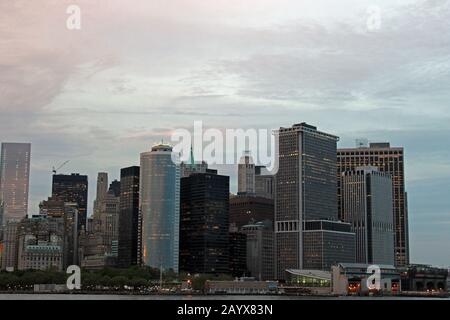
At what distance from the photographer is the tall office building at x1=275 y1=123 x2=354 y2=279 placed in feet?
365

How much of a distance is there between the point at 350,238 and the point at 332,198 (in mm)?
7622

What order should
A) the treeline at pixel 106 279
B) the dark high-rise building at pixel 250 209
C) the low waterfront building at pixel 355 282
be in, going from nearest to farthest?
the treeline at pixel 106 279
the low waterfront building at pixel 355 282
the dark high-rise building at pixel 250 209

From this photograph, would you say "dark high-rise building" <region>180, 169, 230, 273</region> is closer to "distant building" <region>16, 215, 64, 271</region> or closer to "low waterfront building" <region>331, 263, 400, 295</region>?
"distant building" <region>16, 215, 64, 271</region>

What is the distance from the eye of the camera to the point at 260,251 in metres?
112

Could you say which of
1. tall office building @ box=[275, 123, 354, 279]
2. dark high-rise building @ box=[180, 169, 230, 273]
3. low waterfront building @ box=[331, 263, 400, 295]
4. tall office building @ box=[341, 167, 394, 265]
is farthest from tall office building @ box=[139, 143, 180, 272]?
tall office building @ box=[341, 167, 394, 265]

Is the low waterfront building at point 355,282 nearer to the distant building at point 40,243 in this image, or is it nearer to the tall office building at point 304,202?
the tall office building at point 304,202

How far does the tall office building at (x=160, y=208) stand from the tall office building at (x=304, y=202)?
16706 mm

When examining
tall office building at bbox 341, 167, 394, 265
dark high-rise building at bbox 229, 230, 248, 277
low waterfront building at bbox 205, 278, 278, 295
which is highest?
tall office building at bbox 341, 167, 394, 265

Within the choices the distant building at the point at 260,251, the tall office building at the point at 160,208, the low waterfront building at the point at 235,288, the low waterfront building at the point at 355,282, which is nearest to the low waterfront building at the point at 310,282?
the low waterfront building at the point at 355,282

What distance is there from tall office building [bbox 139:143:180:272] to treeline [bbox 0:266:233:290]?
1711 cm

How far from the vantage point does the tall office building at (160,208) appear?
4257 inches

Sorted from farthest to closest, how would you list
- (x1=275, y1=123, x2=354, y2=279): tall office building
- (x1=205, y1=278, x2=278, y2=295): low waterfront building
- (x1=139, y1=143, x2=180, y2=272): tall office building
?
(x1=275, y1=123, x2=354, y2=279): tall office building
(x1=139, y1=143, x2=180, y2=272): tall office building
(x1=205, y1=278, x2=278, y2=295): low waterfront building

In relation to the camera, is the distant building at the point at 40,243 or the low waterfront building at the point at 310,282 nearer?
the low waterfront building at the point at 310,282

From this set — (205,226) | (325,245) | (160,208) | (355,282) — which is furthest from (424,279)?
(160,208)
